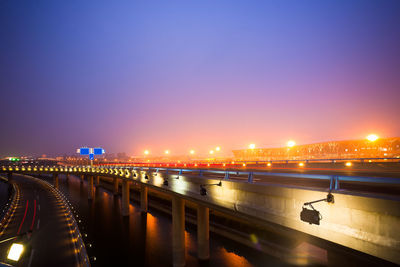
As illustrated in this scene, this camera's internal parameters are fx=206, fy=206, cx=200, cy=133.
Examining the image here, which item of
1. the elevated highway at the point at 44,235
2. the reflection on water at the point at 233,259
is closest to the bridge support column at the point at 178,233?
the reflection on water at the point at 233,259

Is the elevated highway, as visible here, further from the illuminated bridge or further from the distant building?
the distant building

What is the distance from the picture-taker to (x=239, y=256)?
24.2 meters

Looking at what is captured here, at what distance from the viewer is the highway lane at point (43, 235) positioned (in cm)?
1966

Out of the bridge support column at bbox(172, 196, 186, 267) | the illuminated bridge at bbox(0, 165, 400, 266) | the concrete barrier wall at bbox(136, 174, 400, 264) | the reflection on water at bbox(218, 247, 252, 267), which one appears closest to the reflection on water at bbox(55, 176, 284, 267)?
the reflection on water at bbox(218, 247, 252, 267)

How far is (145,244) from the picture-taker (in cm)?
2827

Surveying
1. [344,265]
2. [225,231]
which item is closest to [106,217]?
[225,231]

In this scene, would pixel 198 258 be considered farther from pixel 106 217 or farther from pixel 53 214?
pixel 53 214

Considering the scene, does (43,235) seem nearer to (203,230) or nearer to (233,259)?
(203,230)

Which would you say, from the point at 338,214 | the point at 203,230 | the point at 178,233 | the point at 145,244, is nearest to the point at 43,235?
the point at 145,244

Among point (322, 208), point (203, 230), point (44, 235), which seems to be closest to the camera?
point (322, 208)

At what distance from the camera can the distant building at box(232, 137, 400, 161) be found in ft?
174

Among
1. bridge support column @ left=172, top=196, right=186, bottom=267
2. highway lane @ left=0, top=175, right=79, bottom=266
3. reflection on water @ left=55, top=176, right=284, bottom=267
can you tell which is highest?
bridge support column @ left=172, top=196, right=186, bottom=267

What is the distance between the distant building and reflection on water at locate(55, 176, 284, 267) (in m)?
32.0

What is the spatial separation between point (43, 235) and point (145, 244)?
1253 cm
